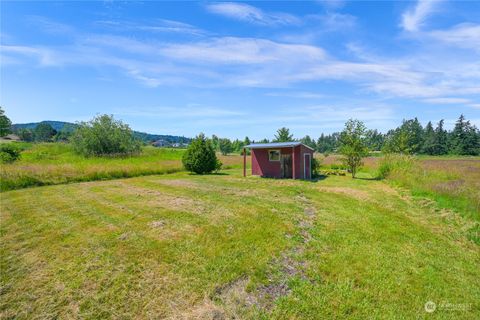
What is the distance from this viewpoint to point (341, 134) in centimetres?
1916

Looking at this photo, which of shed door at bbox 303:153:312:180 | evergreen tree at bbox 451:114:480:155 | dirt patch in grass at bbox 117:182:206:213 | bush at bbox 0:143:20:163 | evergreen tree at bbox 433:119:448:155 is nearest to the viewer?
dirt patch in grass at bbox 117:182:206:213

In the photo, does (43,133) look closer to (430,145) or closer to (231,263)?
(231,263)

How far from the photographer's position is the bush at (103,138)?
100 ft

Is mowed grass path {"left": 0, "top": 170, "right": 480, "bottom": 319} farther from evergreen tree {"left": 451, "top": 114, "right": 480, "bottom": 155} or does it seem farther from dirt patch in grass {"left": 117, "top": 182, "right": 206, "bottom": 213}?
evergreen tree {"left": 451, "top": 114, "right": 480, "bottom": 155}

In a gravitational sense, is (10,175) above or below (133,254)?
above

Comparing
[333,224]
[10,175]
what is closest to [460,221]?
[333,224]

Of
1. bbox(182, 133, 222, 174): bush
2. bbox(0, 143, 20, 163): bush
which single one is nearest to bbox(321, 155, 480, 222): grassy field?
bbox(182, 133, 222, 174): bush

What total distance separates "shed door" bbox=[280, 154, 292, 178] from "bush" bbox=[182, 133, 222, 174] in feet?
17.0

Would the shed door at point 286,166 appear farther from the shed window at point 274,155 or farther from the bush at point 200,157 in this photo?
the bush at point 200,157

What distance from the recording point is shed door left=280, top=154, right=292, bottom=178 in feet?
60.2

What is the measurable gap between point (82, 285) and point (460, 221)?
9469 mm

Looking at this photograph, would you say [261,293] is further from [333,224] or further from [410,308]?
[333,224]

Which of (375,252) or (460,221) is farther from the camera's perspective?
(460,221)

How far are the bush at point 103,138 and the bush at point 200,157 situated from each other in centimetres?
1659
